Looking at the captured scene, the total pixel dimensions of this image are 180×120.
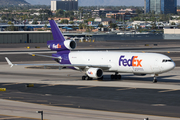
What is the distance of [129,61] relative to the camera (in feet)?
170

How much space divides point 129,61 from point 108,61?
403 centimetres

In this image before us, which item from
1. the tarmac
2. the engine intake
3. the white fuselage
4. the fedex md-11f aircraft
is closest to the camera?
the tarmac

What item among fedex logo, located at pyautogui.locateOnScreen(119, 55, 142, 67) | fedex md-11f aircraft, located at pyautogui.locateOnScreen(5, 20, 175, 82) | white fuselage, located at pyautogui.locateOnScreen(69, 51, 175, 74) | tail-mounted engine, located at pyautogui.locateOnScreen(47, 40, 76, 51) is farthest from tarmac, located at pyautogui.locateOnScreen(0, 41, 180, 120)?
tail-mounted engine, located at pyautogui.locateOnScreen(47, 40, 76, 51)

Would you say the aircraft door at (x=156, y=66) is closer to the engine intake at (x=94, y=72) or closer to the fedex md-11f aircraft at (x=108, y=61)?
the fedex md-11f aircraft at (x=108, y=61)

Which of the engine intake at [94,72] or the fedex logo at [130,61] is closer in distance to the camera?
the fedex logo at [130,61]

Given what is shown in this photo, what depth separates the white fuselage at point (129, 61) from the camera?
4958cm

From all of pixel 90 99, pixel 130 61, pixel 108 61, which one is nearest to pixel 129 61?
pixel 130 61

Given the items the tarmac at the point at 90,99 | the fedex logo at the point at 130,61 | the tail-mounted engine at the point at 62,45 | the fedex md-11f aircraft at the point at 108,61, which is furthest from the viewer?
the tail-mounted engine at the point at 62,45

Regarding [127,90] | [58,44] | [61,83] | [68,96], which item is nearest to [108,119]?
[68,96]

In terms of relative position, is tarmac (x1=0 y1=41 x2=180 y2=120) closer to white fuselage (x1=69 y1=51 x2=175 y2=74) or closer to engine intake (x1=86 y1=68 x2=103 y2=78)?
engine intake (x1=86 y1=68 x2=103 y2=78)

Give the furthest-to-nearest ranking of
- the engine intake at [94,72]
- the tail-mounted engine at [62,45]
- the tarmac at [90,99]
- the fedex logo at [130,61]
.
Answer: the tail-mounted engine at [62,45] → the engine intake at [94,72] → the fedex logo at [130,61] → the tarmac at [90,99]

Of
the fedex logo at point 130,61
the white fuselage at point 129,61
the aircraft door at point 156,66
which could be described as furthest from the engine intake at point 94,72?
the aircraft door at point 156,66

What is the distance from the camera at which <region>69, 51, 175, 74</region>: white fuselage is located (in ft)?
163

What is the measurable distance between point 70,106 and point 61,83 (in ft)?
59.7
